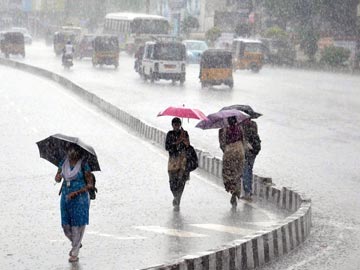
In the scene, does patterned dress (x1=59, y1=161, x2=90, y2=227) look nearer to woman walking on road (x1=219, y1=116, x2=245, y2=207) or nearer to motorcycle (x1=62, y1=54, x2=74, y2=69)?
woman walking on road (x1=219, y1=116, x2=245, y2=207)

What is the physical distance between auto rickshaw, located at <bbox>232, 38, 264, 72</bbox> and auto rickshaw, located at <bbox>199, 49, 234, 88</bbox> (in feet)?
47.5

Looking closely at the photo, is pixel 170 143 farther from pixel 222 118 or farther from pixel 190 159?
pixel 222 118

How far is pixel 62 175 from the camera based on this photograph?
448 inches

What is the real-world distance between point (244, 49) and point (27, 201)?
145 feet

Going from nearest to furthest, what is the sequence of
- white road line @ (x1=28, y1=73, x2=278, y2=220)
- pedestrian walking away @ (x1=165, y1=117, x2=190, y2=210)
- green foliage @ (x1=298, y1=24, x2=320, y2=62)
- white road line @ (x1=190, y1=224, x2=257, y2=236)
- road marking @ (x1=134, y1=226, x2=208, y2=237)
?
road marking @ (x1=134, y1=226, x2=208, y2=237) → white road line @ (x1=190, y1=224, x2=257, y2=236) → pedestrian walking away @ (x1=165, y1=117, x2=190, y2=210) → white road line @ (x1=28, y1=73, x2=278, y2=220) → green foliage @ (x1=298, y1=24, x2=320, y2=62)

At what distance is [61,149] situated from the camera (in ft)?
37.1

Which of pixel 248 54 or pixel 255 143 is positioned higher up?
pixel 255 143

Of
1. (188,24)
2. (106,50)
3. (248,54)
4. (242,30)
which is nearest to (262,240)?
(248,54)

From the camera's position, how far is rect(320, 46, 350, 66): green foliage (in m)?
65.8

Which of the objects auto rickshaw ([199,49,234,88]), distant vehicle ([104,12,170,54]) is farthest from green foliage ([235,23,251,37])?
auto rickshaw ([199,49,234,88])

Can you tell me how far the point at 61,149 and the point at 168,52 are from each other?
3592cm

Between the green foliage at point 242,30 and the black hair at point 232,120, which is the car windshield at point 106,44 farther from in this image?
the black hair at point 232,120

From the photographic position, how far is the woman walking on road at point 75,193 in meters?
11.3

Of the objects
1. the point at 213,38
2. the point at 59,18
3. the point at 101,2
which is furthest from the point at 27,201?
the point at 59,18
